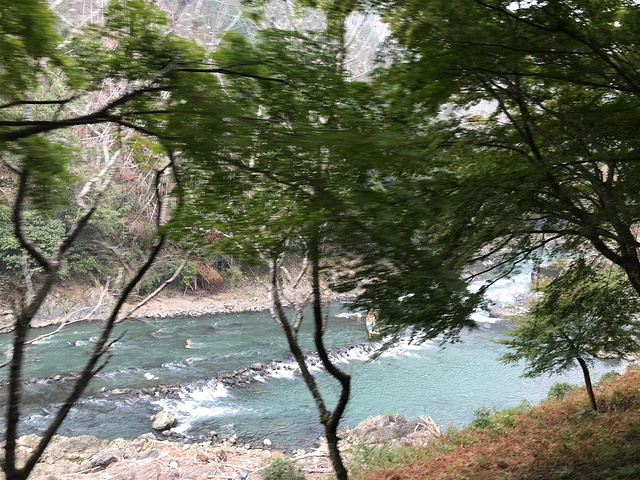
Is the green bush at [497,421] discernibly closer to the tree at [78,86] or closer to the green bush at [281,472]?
the green bush at [281,472]

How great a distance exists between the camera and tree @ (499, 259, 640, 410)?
18.0 ft

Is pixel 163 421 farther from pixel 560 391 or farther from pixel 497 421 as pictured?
pixel 560 391

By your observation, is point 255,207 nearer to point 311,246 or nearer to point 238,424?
point 311,246

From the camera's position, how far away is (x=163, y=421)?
10219mm

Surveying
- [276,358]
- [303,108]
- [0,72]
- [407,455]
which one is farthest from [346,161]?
[276,358]

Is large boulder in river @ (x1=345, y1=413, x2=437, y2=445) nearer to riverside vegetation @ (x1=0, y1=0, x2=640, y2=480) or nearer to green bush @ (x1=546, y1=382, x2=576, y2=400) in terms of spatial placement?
green bush @ (x1=546, y1=382, x2=576, y2=400)

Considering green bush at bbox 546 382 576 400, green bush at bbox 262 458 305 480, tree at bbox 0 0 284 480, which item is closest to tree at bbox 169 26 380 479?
tree at bbox 0 0 284 480

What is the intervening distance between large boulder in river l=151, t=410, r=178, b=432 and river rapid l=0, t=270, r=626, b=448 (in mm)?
194

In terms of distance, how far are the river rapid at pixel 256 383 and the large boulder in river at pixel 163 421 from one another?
0.19 metres

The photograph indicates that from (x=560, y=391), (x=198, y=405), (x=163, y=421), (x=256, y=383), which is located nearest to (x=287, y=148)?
(x=163, y=421)

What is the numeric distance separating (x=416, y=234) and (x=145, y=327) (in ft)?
53.2

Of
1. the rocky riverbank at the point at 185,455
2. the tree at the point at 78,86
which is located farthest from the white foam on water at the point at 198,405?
the tree at the point at 78,86

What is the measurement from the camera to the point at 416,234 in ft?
10.9

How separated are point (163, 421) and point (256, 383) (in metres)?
2.99
